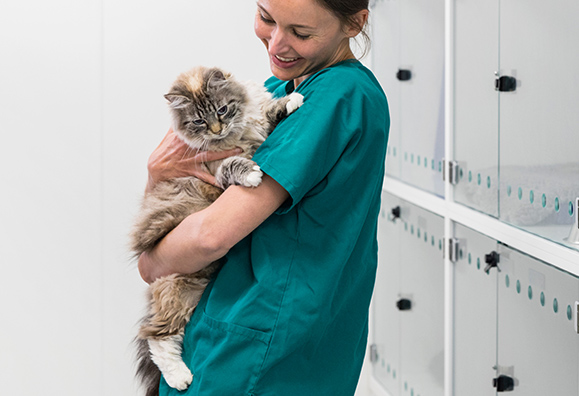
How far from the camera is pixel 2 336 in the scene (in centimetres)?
266

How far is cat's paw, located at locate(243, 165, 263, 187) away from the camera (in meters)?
1.07

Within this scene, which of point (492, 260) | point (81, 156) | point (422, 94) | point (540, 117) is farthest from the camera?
point (81, 156)

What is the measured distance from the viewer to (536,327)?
1545mm

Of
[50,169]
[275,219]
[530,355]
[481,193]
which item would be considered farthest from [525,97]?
[50,169]

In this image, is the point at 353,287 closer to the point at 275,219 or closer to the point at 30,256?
the point at 275,219

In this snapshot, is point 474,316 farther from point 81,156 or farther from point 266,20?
point 81,156

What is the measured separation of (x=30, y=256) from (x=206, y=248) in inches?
72.2

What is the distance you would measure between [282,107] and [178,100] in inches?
9.6

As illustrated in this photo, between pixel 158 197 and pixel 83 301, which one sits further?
pixel 83 301

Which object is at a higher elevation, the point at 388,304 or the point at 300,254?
the point at 300,254

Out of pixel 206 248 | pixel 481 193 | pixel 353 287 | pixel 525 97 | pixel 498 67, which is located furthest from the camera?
pixel 481 193

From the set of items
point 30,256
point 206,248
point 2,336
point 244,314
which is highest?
point 206,248

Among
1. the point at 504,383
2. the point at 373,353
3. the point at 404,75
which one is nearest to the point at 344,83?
the point at 504,383

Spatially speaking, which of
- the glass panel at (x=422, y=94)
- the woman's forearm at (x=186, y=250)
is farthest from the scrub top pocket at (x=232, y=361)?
the glass panel at (x=422, y=94)
